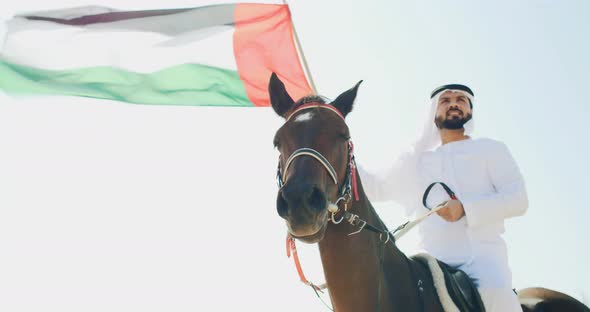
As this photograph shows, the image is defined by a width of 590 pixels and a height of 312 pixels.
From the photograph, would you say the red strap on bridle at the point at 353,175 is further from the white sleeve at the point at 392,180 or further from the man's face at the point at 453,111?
the man's face at the point at 453,111

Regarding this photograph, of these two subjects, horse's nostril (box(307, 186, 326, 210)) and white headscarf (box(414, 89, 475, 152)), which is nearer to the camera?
horse's nostril (box(307, 186, 326, 210))

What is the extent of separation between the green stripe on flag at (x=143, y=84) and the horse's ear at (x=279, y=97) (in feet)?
9.23

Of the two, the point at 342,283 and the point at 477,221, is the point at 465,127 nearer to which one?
the point at 477,221

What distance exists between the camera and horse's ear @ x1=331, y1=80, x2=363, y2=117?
15.1ft

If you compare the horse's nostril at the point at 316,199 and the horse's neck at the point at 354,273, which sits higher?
the horse's nostril at the point at 316,199

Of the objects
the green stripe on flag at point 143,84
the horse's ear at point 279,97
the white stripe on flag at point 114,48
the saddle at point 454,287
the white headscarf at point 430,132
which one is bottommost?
the saddle at point 454,287

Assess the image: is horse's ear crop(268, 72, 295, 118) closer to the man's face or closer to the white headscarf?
the white headscarf

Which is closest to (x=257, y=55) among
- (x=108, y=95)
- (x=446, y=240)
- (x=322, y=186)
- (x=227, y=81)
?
(x=227, y=81)

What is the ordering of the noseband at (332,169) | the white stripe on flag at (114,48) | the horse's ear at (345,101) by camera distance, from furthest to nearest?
1. the white stripe on flag at (114,48)
2. the horse's ear at (345,101)
3. the noseband at (332,169)

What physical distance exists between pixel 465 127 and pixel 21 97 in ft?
17.6

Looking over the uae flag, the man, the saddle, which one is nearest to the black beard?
the man

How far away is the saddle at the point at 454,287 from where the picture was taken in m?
4.29

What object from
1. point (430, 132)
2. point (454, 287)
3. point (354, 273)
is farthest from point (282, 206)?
point (430, 132)

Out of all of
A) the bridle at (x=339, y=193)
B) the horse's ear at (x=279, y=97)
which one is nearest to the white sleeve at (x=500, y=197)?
the bridle at (x=339, y=193)
